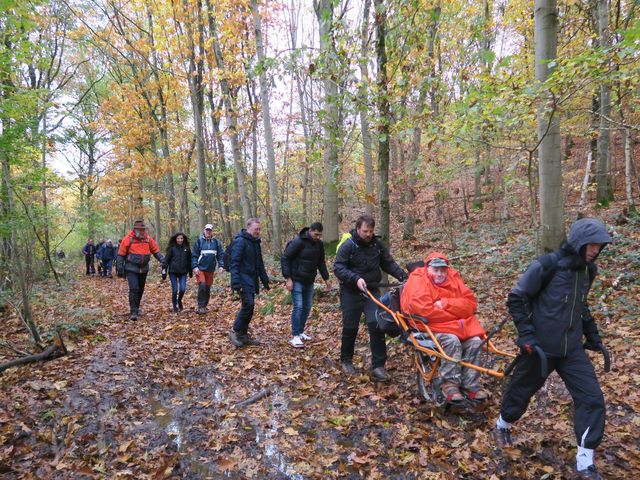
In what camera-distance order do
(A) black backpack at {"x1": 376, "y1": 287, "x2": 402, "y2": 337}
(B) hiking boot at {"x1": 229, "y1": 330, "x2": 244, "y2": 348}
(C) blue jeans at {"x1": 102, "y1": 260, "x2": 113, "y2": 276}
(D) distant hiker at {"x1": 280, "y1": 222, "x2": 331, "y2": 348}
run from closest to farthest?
(A) black backpack at {"x1": 376, "y1": 287, "x2": 402, "y2": 337}, (D) distant hiker at {"x1": 280, "y1": 222, "x2": 331, "y2": 348}, (B) hiking boot at {"x1": 229, "y1": 330, "x2": 244, "y2": 348}, (C) blue jeans at {"x1": 102, "y1": 260, "x2": 113, "y2": 276}

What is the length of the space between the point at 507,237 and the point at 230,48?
1191cm

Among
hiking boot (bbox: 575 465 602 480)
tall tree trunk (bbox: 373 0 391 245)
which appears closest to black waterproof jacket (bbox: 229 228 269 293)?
tall tree trunk (bbox: 373 0 391 245)

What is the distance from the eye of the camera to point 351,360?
5.67 metres

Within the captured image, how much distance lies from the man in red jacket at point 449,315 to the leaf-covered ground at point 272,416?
474 millimetres

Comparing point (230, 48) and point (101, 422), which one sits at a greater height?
point (230, 48)

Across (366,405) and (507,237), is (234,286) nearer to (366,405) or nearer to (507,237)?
(366,405)

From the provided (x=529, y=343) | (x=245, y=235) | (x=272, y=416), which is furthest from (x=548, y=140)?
(x=272, y=416)

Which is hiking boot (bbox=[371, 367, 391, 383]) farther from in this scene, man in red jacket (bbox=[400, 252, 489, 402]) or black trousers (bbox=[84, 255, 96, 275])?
black trousers (bbox=[84, 255, 96, 275])

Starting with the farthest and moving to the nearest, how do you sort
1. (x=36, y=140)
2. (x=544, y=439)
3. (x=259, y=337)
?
(x=259, y=337) → (x=36, y=140) → (x=544, y=439)

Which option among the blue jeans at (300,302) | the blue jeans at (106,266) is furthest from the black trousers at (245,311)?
the blue jeans at (106,266)

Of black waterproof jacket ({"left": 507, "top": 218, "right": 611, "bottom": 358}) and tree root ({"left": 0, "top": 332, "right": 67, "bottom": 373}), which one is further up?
black waterproof jacket ({"left": 507, "top": 218, "right": 611, "bottom": 358})

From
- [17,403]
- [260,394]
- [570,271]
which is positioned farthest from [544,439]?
[17,403]

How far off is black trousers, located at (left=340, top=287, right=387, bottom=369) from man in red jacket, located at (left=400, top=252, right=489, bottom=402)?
78cm

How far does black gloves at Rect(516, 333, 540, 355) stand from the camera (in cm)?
323
